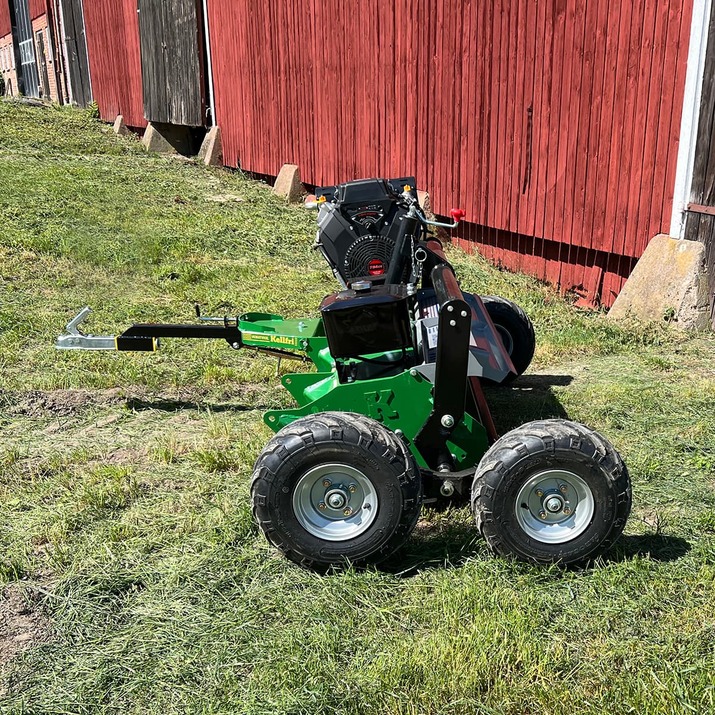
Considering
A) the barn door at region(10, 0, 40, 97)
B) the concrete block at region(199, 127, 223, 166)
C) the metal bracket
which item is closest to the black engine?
the metal bracket

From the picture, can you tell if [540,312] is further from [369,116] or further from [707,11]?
[369,116]

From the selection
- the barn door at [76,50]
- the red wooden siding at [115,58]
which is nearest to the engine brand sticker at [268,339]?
the red wooden siding at [115,58]

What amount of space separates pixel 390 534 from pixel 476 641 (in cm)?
56

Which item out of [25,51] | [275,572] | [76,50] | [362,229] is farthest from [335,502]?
[25,51]

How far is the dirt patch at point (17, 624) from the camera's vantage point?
2.89 meters

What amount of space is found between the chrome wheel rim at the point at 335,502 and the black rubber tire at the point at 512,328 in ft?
7.58

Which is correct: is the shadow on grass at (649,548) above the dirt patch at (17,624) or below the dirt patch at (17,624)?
above

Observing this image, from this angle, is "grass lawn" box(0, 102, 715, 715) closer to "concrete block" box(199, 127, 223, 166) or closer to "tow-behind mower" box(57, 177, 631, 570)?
"tow-behind mower" box(57, 177, 631, 570)

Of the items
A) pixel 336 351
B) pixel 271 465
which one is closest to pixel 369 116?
pixel 336 351

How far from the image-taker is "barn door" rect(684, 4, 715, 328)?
6160mm

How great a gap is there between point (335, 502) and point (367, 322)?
2.89 feet

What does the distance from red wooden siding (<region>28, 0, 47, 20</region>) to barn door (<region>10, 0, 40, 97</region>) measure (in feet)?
5.98

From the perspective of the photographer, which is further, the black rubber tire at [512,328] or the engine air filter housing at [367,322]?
the black rubber tire at [512,328]

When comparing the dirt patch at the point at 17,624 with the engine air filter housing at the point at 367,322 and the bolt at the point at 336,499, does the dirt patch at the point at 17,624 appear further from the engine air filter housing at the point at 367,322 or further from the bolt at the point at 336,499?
the engine air filter housing at the point at 367,322
